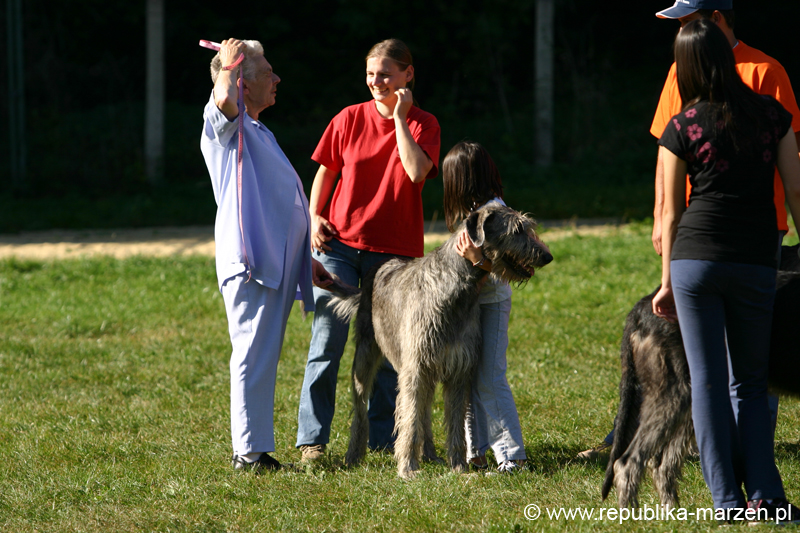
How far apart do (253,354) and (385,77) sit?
172 centimetres

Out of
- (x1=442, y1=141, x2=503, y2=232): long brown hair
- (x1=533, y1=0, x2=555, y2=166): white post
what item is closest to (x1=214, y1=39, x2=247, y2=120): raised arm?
(x1=442, y1=141, x2=503, y2=232): long brown hair

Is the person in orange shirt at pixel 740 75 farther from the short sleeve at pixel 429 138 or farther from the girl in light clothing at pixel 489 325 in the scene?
the short sleeve at pixel 429 138

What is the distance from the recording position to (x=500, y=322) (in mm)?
A: 4281

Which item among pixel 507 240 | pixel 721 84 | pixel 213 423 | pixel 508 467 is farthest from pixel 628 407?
pixel 213 423

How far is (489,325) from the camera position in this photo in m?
4.28

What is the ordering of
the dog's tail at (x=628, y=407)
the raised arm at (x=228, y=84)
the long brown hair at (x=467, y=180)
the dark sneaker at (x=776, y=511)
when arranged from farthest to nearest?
the long brown hair at (x=467, y=180), the raised arm at (x=228, y=84), the dog's tail at (x=628, y=407), the dark sneaker at (x=776, y=511)

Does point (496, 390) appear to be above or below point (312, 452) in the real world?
above

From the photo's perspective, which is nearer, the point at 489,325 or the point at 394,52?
the point at 489,325

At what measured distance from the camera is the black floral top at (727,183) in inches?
122

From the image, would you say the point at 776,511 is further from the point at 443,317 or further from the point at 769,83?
the point at 769,83

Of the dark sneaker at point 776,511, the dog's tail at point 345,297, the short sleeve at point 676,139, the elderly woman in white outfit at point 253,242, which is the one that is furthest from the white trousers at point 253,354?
the dark sneaker at point 776,511

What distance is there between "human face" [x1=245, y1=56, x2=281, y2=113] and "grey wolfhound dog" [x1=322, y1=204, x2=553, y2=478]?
1163mm

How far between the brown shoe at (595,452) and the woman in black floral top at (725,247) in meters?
1.28

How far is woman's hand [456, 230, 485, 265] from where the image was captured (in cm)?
395
